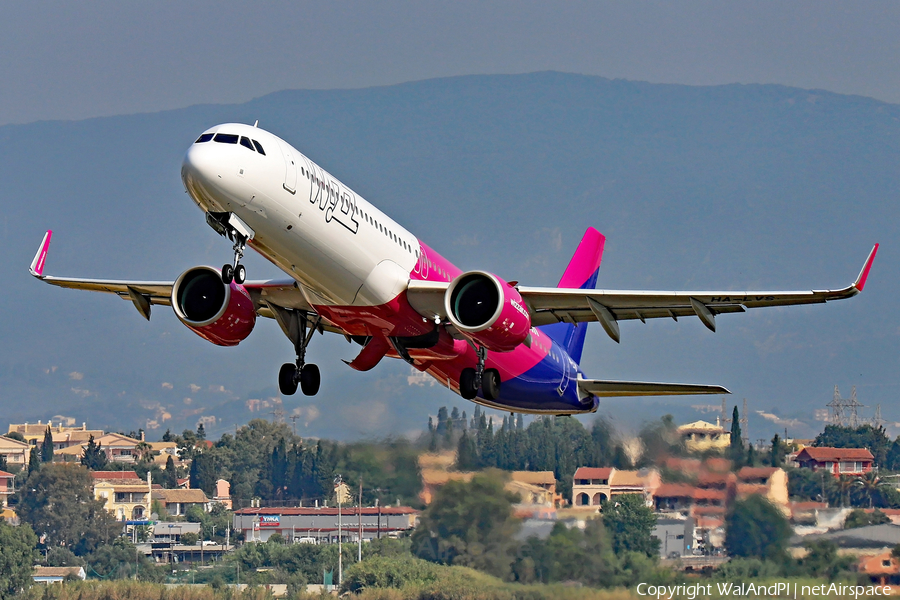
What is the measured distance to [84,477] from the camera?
218ft

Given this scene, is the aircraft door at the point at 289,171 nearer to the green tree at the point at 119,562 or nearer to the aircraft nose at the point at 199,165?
the aircraft nose at the point at 199,165

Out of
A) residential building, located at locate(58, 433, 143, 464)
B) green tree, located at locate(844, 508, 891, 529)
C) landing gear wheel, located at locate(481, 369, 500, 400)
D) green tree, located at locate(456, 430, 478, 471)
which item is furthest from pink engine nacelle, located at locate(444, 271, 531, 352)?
residential building, located at locate(58, 433, 143, 464)

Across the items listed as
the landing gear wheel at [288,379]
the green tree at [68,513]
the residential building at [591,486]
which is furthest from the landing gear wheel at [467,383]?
the green tree at [68,513]

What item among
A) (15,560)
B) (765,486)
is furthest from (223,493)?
(765,486)

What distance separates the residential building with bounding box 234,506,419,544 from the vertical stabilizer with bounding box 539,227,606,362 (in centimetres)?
650

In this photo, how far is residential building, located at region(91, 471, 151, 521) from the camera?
246 ft

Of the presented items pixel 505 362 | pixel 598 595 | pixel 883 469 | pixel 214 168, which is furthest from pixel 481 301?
pixel 883 469

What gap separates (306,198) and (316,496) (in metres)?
26.1

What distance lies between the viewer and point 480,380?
28953 mm

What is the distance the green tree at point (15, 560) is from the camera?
5022 cm

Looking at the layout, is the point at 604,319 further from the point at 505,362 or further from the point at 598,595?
the point at 598,595

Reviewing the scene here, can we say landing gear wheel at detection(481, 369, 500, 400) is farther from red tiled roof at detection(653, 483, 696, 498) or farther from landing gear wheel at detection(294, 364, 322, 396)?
red tiled roof at detection(653, 483, 696, 498)

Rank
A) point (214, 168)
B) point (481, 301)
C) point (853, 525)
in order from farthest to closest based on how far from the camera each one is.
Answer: point (853, 525), point (481, 301), point (214, 168)

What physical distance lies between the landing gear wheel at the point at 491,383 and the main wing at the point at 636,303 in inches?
63.5
